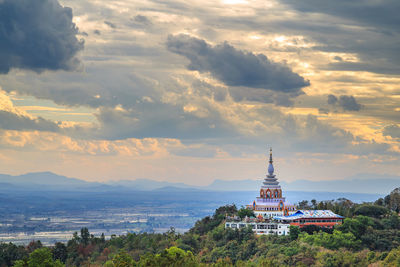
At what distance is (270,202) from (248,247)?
1246 centimetres

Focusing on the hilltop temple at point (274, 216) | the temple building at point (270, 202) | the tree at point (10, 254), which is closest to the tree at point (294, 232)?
the hilltop temple at point (274, 216)

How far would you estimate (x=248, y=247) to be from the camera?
90.1 meters

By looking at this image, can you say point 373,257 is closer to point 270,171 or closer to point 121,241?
point 270,171

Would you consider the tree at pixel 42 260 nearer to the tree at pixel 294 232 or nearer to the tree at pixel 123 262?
the tree at pixel 123 262

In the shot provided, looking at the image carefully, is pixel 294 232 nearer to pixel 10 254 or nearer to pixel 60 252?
pixel 60 252

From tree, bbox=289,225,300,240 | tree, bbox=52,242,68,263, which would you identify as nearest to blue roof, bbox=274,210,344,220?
tree, bbox=289,225,300,240

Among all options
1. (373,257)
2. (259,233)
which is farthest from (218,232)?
(373,257)

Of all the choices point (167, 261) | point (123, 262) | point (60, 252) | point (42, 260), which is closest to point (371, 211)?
point (167, 261)

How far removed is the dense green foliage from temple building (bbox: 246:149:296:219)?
277cm

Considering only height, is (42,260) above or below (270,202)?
below

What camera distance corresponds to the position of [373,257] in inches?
3098

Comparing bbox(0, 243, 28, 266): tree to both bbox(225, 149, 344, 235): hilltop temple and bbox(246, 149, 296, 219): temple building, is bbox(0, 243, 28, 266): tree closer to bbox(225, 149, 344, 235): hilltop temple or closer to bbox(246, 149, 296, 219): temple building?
bbox(225, 149, 344, 235): hilltop temple

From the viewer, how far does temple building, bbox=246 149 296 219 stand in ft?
326

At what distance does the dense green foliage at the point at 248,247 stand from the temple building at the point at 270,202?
2.77 metres
